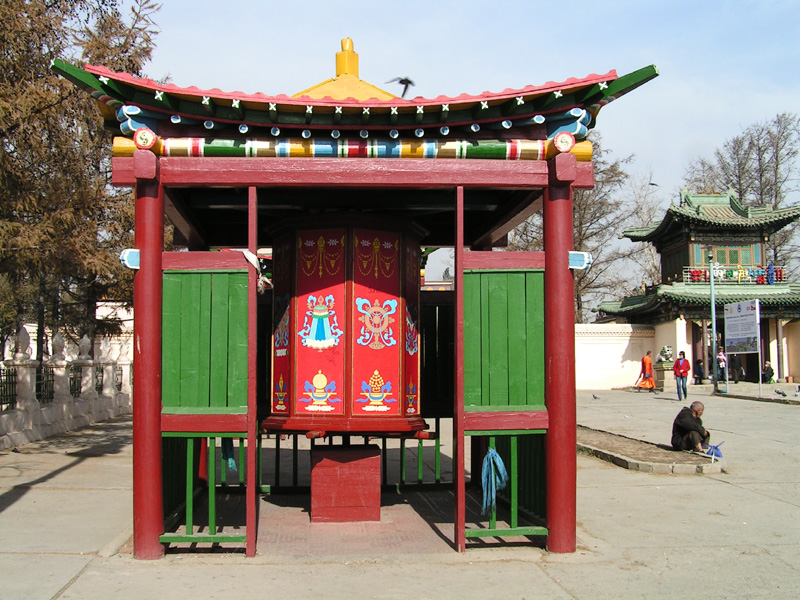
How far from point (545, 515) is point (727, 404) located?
21.1m

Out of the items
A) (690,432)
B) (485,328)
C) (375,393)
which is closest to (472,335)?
(485,328)

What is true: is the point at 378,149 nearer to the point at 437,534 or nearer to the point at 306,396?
the point at 306,396

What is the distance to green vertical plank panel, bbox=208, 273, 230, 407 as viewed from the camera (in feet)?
24.2

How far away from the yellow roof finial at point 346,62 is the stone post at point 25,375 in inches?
406

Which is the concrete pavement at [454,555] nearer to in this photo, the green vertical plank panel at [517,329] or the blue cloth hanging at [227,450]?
the blue cloth hanging at [227,450]

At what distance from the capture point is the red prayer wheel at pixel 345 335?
8.55 metres

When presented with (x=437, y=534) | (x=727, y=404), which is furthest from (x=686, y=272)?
(x=437, y=534)

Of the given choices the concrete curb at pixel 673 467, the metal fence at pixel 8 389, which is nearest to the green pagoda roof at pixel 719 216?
the concrete curb at pixel 673 467

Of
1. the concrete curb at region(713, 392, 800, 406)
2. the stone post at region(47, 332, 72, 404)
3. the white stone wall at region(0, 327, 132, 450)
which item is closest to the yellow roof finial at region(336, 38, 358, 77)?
the white stone wall at region(0, 327, 132, 450)

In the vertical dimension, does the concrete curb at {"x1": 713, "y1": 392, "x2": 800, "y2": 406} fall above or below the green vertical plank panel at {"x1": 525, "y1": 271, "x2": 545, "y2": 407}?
below

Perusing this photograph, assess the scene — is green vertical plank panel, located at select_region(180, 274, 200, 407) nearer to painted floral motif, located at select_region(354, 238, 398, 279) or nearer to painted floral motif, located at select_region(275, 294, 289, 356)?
painted floral motif, located at select_region(275, 294, 289, 356)

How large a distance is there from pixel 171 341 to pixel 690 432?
10.1 m

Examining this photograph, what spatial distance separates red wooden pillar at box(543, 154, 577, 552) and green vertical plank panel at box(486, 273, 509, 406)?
1.34 feet

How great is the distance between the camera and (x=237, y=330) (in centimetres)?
→ 741
